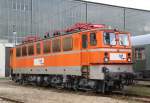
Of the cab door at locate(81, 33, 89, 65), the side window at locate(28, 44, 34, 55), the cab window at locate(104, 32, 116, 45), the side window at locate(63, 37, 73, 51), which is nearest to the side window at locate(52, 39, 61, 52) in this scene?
the side window at locate(63, 37, 73, 51)

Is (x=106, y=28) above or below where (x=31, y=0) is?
below

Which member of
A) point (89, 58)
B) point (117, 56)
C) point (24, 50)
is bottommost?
point (89, 58)

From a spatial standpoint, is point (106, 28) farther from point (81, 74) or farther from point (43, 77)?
point (43, 77)

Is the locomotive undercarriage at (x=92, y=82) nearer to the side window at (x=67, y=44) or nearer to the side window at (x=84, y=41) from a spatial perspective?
the side window at (x=67, y=44)

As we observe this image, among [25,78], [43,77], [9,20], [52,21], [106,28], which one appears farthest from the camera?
[52,21]

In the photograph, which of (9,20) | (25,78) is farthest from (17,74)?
(9,20)

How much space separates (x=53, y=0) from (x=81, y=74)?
153ft

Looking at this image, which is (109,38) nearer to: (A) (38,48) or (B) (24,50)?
(A) (38,48)

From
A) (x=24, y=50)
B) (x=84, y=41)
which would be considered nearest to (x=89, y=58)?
(x=84, y=41)

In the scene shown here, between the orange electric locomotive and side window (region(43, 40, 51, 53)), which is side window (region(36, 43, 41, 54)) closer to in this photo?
side window (region(43, 40, 51, 53))

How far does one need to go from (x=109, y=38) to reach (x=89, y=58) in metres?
1.54

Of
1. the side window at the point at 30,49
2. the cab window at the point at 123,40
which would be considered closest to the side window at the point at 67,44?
the cab window at the point at 123,40

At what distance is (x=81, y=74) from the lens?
2220 centimetres

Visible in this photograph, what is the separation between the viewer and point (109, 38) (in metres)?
21.6
